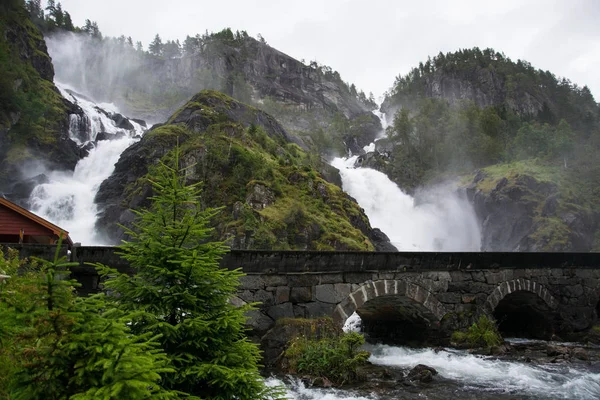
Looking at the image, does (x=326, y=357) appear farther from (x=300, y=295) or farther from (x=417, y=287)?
(x=417, y=287)

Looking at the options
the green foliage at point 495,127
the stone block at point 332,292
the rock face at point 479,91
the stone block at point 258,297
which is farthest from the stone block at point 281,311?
the rock face at point 479,91

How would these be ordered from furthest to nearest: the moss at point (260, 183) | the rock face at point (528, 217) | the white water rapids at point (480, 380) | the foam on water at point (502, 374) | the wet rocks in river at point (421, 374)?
the rock face at point (528, 217), the moss at point (260, 183), the wet rocks in river at point (421, 374), the foam on water at point (502, 374), the white water rapids at point (480, 380)

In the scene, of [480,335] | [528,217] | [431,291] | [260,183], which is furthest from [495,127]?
[431,291]

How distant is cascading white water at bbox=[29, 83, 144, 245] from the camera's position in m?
32.2

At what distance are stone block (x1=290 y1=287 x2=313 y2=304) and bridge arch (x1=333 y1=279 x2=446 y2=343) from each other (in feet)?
2.73

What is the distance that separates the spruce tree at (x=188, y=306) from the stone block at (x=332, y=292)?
6.23m

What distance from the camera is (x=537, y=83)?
8975 centimetres

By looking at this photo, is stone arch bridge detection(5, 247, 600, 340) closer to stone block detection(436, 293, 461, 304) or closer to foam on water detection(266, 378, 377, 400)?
stone block detection(436, 293, 461, 304)

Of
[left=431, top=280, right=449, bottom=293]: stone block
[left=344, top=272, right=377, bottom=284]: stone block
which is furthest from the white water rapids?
[left=344, top=272, right=377, bottom=284]: stone block

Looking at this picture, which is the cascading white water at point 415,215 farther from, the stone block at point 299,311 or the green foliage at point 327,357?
the green foliage at point 327,357

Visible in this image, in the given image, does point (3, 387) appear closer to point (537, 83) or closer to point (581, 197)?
point (581, 197)

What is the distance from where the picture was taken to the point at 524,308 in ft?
52.9

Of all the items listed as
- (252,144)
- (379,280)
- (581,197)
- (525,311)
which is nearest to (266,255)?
(379,280)

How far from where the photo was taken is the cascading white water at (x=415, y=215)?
1736 inches
